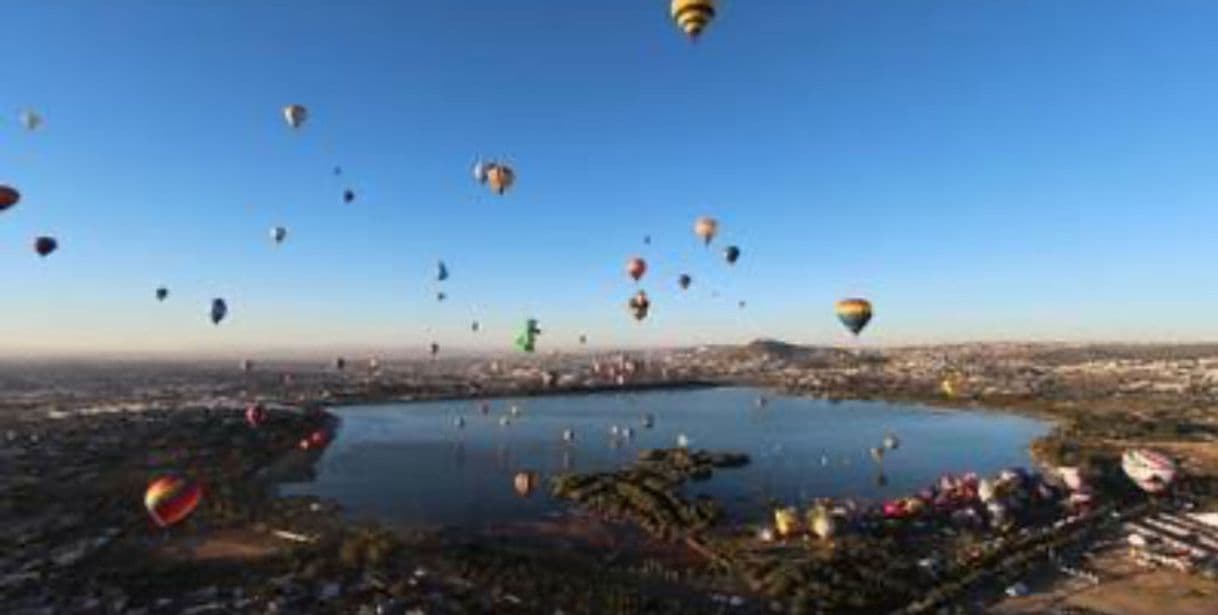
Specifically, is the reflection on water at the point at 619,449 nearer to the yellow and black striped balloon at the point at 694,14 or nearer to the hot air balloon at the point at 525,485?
the hot air balloon at the point at 525,485

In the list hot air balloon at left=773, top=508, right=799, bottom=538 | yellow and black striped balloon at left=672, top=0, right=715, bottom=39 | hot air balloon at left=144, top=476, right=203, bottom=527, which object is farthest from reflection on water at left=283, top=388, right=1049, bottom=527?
yellow and black striped balloon at left=672, top=0, right=715, bottom=39

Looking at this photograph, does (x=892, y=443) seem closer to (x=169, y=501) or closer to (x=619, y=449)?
(x=619, y=449)

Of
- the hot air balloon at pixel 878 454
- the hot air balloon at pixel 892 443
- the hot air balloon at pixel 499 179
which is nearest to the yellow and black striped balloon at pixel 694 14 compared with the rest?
the hot air balloon at pixel 499 179

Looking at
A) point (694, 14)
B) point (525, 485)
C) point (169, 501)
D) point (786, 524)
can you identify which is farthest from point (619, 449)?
point (694, 14)

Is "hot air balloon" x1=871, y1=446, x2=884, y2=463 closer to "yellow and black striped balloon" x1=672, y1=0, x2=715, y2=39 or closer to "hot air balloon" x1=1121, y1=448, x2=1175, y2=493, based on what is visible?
"hot air balloon" x1=1121, y1=448, x2=1175, y2=493

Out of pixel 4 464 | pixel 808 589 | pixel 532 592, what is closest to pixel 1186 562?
pixel 808 589

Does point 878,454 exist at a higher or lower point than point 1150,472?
lower
